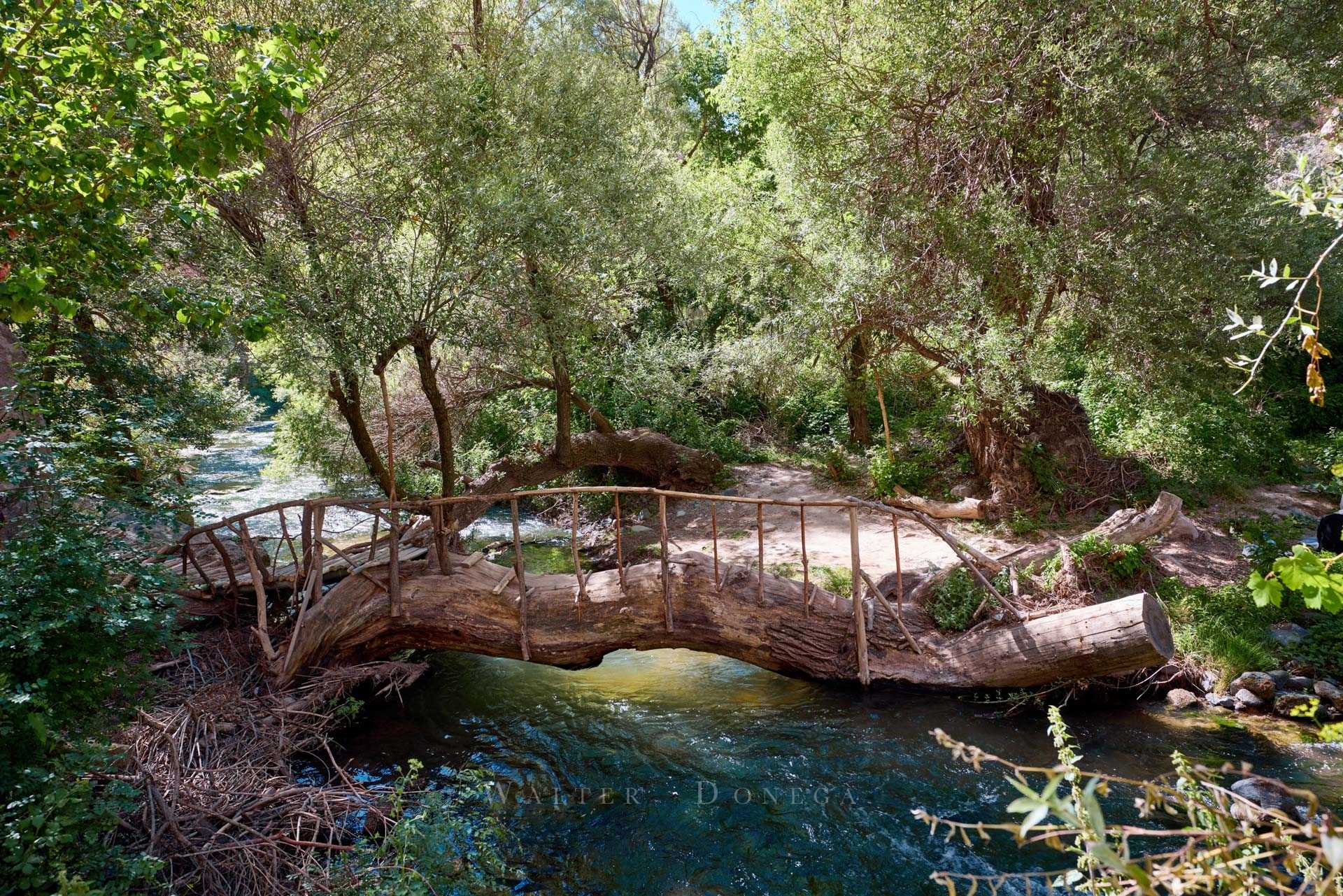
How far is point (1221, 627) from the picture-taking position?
9.41 m

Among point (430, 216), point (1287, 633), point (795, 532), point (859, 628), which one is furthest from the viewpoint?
point (795, 532)

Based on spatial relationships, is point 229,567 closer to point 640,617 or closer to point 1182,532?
point 640,617

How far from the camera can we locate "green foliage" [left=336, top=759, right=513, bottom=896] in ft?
17.6

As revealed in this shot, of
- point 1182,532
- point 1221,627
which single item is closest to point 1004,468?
point 1182,532

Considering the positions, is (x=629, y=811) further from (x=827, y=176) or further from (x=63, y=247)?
(x=827, y=176)

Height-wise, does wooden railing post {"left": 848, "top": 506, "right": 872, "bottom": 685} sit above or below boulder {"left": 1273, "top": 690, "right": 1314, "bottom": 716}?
above

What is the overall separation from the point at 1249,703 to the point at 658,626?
649 centimetres

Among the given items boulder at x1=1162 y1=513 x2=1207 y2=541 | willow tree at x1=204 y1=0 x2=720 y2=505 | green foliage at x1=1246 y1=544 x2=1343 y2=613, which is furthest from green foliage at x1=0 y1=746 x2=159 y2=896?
boulder at x1=1162 y1=513 x2=1207 y2=541

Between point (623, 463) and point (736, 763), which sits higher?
point (623, 463)

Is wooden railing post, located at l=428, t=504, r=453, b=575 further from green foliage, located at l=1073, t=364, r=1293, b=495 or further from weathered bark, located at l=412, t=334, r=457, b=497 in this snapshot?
green foliage, located at l=1073, t=364, r=1293, b=495

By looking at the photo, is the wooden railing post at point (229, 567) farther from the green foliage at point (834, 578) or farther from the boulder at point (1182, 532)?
the boulder at point (1182, 532)

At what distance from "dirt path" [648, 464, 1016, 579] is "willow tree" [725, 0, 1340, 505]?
2332 millimetres

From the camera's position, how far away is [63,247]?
5672 mm

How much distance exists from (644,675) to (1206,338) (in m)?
8.89
